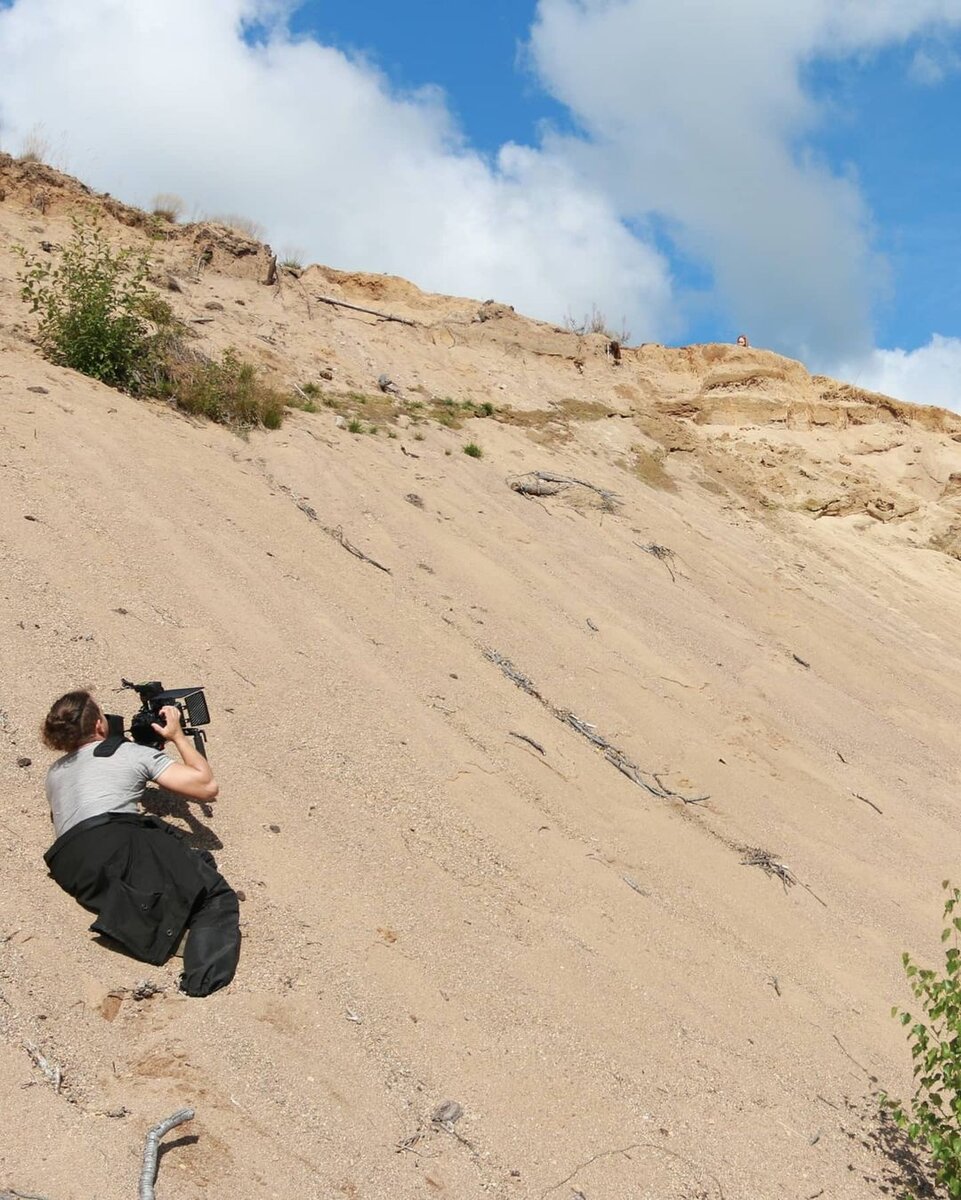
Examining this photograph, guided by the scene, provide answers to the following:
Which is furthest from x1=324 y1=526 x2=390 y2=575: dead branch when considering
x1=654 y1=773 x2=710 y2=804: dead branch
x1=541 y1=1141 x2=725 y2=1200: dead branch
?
x1=541 y1=1141 x2=725 y2=1200: dead branch

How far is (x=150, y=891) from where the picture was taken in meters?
3.84

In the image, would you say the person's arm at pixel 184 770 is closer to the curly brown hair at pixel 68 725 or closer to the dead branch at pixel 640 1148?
the curly brown hair at pixel 68 725

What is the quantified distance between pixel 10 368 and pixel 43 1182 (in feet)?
21.8

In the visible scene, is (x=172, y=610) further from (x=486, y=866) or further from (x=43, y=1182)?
(x=43, y=1182)

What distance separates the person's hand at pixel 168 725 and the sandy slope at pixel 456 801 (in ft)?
1.69

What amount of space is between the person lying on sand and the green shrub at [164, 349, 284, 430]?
5390 mm

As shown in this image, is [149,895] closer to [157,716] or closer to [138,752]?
[138,752]

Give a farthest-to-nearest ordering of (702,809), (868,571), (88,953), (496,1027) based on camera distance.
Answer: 1. (868,571)
2. (702,809)
3. (496,1027)
4. (88,953)

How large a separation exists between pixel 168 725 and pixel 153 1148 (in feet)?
5.92

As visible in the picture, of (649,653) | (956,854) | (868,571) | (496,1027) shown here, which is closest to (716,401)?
(868,571)

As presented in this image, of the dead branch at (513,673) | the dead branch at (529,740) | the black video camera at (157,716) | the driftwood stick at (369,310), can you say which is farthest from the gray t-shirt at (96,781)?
the driftwood stick at (369,310)

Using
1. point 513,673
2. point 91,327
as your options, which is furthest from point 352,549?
point 91,327

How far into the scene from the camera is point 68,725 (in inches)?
161

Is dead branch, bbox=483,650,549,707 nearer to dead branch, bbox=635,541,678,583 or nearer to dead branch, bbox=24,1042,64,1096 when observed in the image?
dead branch, bbox=635,541,678,583
